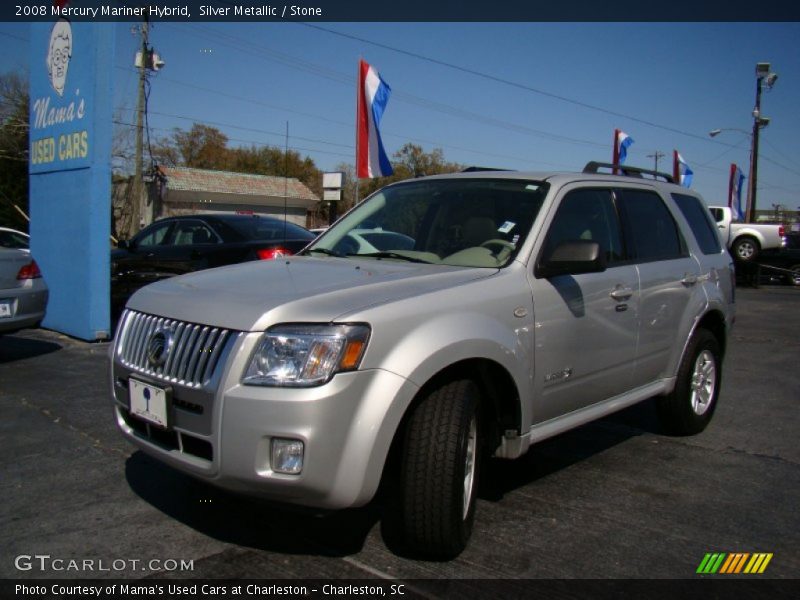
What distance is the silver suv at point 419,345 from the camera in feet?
9.01

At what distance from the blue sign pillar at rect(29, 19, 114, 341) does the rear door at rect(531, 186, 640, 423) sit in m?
6.06

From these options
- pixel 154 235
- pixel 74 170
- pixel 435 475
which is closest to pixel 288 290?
pixel 435 475

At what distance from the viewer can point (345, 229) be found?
4.65m

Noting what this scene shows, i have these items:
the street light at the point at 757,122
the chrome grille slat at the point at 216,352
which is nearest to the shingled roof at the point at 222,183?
the street light at the point at 757,122

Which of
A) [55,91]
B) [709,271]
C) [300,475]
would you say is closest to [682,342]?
[709,271]

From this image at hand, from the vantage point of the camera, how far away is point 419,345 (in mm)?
2936

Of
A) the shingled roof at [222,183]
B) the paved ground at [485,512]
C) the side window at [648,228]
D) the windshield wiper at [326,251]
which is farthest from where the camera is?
the shingled roof at [222,183]

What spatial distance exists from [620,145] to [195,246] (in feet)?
41.7

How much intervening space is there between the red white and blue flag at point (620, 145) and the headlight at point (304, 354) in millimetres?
16315

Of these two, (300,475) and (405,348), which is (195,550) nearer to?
(300,475)

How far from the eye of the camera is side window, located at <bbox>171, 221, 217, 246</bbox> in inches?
361

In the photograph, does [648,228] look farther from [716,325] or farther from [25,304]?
[25,304]

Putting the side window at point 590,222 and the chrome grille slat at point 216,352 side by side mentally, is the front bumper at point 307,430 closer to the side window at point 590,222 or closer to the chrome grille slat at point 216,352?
the chrome grille slat at point 216,352

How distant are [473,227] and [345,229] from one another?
3.13 feet
